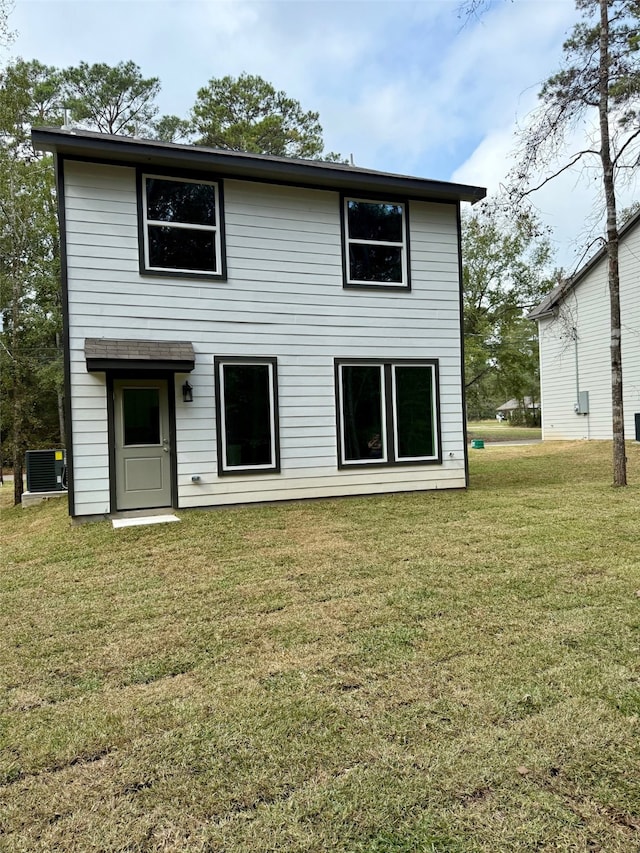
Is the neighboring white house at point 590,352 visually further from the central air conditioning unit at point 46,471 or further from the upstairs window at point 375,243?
the central air conditioning unit at point 46,471

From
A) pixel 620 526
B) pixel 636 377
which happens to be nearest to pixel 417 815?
pixel 620 526

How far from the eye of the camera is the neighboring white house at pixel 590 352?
1432 cm

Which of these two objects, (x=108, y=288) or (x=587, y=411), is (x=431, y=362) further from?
(x=587, y=411)

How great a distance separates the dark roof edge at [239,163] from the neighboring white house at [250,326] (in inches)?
1.1

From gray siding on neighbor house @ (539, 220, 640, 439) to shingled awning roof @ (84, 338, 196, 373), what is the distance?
407 inches

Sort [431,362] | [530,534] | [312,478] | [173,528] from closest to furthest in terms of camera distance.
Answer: [530,534], [173,528], [312,478], [431,362]

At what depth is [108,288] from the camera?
256 inches

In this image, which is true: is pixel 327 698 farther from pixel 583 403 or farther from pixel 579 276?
pixel 579 276

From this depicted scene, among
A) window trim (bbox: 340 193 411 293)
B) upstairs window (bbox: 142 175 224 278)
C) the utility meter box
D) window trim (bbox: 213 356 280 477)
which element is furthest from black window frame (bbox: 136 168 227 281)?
the utility meter box

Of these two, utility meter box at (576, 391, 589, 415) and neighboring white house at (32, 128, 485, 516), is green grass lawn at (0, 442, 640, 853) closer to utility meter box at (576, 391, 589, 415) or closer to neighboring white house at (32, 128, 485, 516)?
neighboring white house at (32, 128, 485, 516)

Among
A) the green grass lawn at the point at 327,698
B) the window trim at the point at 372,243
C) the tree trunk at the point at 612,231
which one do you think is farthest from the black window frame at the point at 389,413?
the green grass lawn at the point at 327,698

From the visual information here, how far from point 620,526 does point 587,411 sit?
1190cm

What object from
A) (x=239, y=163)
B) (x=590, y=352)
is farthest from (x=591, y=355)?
(x=239, y=163)

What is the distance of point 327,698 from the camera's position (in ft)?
7.66
